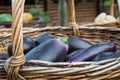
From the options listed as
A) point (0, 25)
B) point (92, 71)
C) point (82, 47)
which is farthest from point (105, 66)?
point (0, 25)

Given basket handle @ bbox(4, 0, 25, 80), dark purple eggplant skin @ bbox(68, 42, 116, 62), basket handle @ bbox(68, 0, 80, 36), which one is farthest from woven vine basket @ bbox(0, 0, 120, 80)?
basket handle @ bbox(68, 0, 80, 36)

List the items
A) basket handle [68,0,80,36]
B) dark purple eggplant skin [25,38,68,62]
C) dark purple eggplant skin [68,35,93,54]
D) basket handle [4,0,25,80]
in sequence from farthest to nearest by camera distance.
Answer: basket handle [68,0,80,36], dark purple eggplant skin [68,35,93,54], dark purple eggplant skin [25,38,68,62], basket handle [4,0,25,80]

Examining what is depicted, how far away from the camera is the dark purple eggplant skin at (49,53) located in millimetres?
603

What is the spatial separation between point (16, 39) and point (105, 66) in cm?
16

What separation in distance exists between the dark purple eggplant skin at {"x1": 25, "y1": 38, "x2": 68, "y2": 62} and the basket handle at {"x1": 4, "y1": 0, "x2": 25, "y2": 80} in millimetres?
109

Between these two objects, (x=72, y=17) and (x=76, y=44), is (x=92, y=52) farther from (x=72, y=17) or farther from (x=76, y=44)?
(x=72, y=17)

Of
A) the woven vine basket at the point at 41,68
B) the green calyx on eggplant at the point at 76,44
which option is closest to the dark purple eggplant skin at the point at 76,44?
the green calyx on eggplant at the point at 76,44

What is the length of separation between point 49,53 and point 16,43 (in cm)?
16

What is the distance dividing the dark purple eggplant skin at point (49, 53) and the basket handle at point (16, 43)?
0.11 m

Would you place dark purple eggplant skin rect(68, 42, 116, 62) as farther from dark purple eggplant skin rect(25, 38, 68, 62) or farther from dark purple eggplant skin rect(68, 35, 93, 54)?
dark purple eggplant skin rect(68, 35, 93, 54)

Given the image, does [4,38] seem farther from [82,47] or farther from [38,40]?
[82,47]

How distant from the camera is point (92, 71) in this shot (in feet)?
1.60

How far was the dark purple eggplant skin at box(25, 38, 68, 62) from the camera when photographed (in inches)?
23.7

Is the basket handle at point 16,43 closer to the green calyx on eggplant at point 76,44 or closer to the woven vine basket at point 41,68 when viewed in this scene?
the woven vine basket at point 41,68
